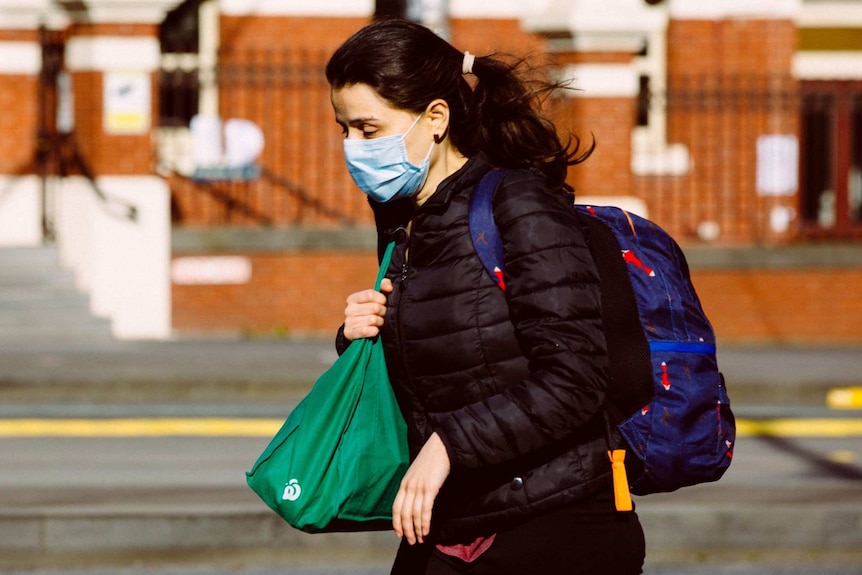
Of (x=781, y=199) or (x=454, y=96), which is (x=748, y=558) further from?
(x=781, y=199)

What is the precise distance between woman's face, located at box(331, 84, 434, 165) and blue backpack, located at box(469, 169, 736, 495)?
5.5 inches

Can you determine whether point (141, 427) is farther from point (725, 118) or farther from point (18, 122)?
point (725, 118)

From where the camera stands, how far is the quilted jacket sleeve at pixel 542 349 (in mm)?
2607

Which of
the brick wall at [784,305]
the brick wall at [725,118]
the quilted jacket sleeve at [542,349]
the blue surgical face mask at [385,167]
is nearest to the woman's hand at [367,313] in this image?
the blue surgical face mask at [385,167]

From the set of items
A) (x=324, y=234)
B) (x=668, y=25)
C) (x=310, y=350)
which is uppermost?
(x=668, y=25)

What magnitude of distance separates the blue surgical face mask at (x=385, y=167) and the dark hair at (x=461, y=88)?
0.26 feet

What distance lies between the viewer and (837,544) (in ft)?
21.6

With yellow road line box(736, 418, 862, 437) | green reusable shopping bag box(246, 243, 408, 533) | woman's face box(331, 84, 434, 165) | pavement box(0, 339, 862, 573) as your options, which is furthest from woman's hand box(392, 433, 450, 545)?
yellow road line box(736, 418, 862, 437)

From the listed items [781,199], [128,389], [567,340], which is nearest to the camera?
[567,340]

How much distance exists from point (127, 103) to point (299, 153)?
2653mm

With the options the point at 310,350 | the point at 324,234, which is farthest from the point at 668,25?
the point at 310,350

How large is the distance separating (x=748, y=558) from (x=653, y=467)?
3967 mm

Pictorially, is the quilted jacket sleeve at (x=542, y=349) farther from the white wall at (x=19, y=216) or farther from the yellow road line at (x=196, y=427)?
the white wall at (x=19, y=216)

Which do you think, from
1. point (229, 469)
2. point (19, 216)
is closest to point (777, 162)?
point (19, 216)
